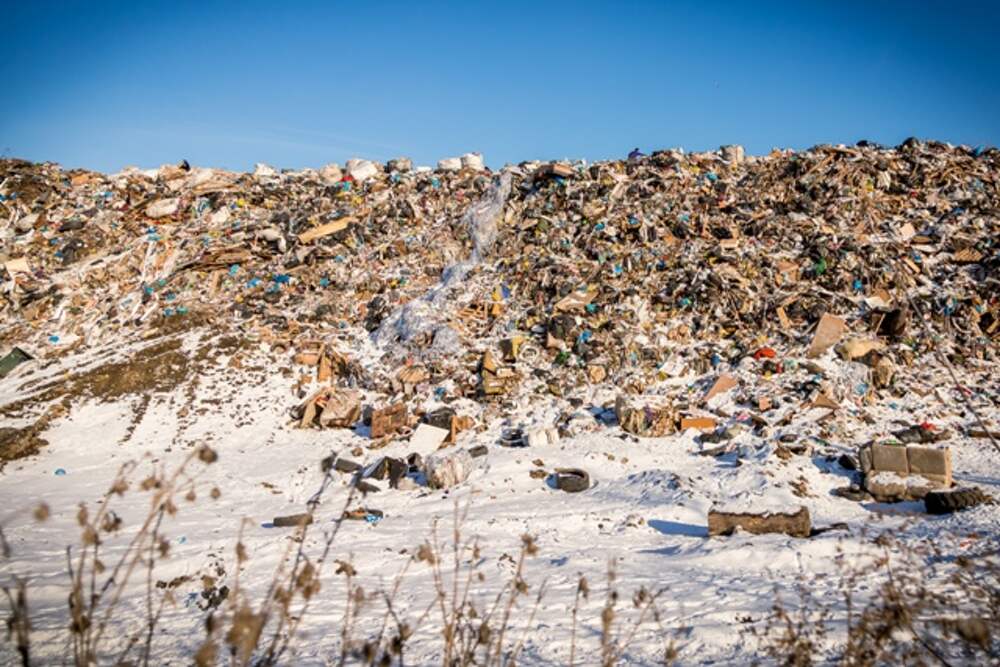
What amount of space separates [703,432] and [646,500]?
181cm

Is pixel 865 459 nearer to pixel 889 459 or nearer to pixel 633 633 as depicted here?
pixel 889 459

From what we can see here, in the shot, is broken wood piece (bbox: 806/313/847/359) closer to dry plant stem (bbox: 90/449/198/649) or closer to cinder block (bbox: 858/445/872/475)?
cinder block (bbox: 858/445/872/475)

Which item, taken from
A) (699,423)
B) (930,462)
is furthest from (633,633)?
(699,423)

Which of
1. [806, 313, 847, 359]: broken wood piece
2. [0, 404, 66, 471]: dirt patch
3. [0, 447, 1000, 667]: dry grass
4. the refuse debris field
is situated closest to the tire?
the refuse debris field

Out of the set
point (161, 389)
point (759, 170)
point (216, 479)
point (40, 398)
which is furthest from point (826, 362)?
point (40, 398)

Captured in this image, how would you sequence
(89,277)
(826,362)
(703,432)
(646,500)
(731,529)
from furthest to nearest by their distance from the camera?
(89,277), (826,362), (703,432), (646,500), (731,529)

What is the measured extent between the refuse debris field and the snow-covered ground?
4cm

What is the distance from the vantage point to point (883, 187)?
10688 millimetres

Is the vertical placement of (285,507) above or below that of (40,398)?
below

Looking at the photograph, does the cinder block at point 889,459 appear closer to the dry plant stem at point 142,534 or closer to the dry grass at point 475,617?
the dry grass at point 475,617

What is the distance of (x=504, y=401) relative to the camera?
760 centimetres

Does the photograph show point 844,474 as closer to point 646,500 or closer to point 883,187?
point 646,500

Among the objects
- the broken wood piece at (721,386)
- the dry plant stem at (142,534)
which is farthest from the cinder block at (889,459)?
the dry plant stem at (142,534)

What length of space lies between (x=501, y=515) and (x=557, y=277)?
5377 millimetres
